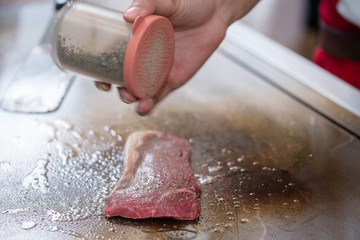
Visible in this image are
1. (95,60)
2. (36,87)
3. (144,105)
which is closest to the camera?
(95,60)

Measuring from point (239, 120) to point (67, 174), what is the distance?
2.42ft

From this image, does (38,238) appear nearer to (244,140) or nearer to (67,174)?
(67,174)

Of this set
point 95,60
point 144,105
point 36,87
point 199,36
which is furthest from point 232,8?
point 36,87

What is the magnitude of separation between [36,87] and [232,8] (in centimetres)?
89

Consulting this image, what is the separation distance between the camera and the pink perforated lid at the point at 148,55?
1.18 meters

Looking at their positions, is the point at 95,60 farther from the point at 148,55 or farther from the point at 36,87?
the point at 36,87

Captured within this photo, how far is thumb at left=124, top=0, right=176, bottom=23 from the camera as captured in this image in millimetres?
1234

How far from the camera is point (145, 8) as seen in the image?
49.4 inches

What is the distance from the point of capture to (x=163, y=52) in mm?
1308

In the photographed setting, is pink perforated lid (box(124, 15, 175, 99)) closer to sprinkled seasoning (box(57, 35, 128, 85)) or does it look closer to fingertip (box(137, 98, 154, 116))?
sprinkled seasoning (box(57, 35, 128, 85))

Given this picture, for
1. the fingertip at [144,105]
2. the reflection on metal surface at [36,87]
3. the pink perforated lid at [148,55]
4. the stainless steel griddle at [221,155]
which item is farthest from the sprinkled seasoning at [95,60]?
the reflection on metal surface at [36,87]

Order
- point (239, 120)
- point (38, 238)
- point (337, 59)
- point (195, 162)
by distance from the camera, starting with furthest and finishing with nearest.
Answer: point (337, 59) → point (239, 120) → point (195, 162) → point (38, 238)

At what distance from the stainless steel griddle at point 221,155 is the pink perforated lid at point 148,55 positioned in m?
0.37

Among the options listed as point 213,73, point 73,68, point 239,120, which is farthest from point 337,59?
point 73,68
